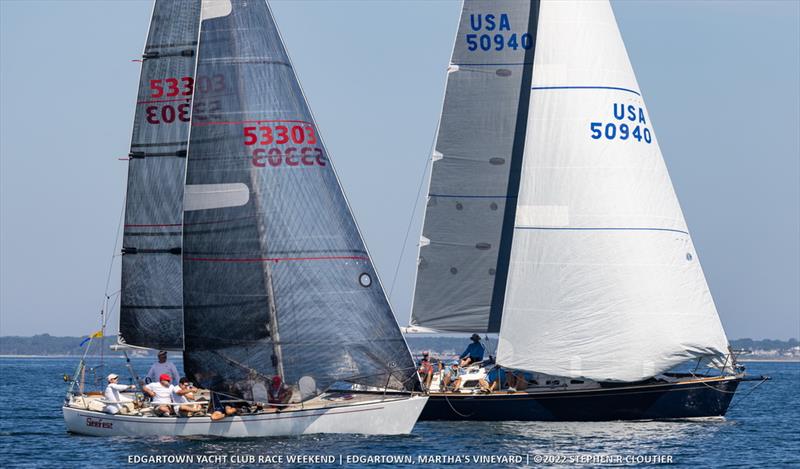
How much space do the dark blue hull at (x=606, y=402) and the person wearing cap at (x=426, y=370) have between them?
1.33 metres

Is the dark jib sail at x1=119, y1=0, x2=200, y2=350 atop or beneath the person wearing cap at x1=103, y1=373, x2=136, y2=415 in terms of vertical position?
atop

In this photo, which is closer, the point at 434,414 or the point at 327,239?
the point at 327,239

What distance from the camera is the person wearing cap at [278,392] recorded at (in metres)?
26.5

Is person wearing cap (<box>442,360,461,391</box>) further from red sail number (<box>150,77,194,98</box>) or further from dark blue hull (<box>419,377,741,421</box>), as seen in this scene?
red sail number (<box>150,77,194,98</box>)

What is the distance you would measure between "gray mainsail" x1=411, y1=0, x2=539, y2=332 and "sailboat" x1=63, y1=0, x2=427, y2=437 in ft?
20.9

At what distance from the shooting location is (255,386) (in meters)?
26.6

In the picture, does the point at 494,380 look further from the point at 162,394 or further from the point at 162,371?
the point at 162,394

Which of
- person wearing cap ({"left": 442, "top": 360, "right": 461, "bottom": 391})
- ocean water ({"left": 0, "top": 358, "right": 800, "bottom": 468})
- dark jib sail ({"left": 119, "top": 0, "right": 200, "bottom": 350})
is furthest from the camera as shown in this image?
person wearing cap ({"left": 442, "top": 360, "right": 461, "bottom": 391})

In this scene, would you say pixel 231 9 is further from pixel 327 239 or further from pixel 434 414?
pixel 434 414

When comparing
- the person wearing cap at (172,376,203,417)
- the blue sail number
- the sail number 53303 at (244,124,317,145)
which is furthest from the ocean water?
the blue sail number

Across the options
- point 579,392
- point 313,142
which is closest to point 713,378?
point 579,392

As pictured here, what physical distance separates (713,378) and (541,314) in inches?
165

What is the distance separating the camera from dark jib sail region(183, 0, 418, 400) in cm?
2675

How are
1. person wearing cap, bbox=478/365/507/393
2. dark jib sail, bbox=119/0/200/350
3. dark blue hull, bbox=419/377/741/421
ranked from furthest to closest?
person wearing cap, bbox=478/365/507/393, dark jib sail, bbox=119/0/200/350, dark blue hull, bbox=419/377/741/421
